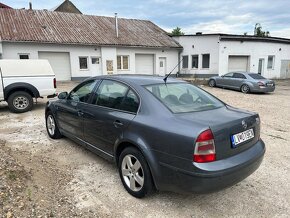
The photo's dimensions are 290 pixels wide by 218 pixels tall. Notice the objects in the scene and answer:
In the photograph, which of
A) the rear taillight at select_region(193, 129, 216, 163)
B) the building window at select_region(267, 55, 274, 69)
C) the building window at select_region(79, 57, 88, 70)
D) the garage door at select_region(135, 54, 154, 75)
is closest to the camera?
the rear taillight at select_region(193, 129, 216, 163)

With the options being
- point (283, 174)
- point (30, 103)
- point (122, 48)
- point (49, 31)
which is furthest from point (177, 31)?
point (283, 174)

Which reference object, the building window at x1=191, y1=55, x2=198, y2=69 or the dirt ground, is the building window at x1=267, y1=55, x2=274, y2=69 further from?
the dirt ground

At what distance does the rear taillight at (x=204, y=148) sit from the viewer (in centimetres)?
261

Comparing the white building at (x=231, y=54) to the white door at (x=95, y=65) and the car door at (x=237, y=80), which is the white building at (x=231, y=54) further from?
the white door at (x=95, y=65)

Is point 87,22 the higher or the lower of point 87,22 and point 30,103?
the higher

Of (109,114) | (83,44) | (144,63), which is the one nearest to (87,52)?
(83,44)

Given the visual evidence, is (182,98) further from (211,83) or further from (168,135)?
(211,83)

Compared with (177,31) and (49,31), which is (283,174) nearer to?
(49,31)

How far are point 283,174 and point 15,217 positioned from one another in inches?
153

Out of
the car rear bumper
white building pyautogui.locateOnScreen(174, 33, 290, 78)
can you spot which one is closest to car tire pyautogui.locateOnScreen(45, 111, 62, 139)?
the car rear bumper

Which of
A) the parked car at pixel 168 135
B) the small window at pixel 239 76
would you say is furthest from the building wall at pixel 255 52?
the parked car at pixel 168 135

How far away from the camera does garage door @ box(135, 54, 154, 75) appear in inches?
940

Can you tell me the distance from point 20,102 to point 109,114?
6493 millimetres

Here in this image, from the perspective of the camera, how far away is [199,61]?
23.3 meters
